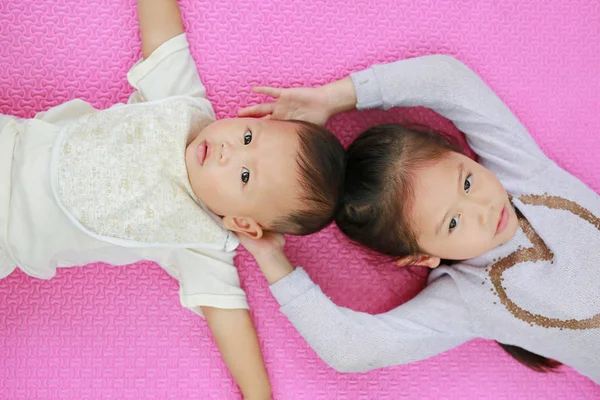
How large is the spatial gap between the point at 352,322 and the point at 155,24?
620mm

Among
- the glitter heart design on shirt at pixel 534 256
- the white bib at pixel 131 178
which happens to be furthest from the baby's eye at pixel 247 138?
the glitter heart design on shirt at pixel 534 256

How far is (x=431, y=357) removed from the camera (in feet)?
3.65

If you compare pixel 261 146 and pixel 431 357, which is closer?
pixel 261 146

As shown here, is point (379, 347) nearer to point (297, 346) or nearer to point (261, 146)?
point (297, 346)

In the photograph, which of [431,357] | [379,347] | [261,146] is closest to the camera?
[261,146]

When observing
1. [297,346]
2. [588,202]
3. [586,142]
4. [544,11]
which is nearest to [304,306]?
[297,346]

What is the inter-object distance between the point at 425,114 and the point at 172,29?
1.62ft

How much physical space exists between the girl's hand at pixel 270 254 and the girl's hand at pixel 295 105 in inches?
8.5

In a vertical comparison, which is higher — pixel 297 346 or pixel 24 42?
pixel 24 42

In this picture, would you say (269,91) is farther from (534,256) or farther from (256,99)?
(534,256)

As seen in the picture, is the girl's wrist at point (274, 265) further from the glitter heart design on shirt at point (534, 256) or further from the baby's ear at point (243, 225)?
the glitter heart design on shirt at point (534, 256)

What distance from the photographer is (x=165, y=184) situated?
92 centimetres

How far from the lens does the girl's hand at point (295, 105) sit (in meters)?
1.01

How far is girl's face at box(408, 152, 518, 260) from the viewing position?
0.89 meters
